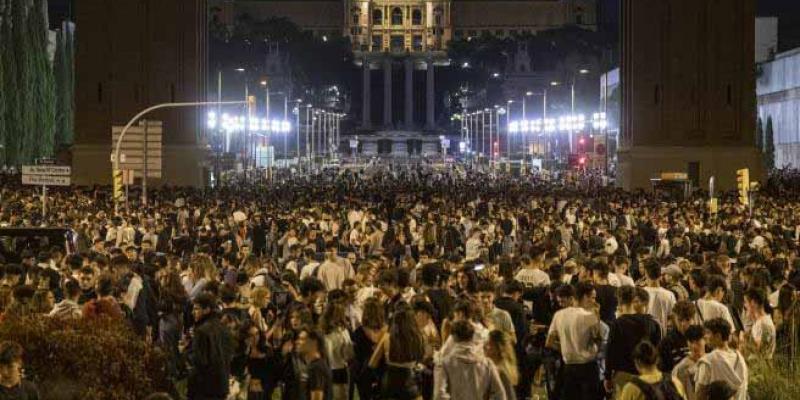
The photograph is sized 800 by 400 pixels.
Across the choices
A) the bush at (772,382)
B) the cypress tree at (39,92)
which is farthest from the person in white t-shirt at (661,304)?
the cypress tree at (39,92)

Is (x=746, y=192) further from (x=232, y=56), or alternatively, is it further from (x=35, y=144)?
(x=232, y=56)

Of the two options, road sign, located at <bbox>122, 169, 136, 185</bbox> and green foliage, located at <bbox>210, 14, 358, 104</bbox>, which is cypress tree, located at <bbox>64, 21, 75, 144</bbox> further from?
road sign, located at <bbox>122, 169, 136, 185</bbox>

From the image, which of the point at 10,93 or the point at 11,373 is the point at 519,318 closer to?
the point at 11,373

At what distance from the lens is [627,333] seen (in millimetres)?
14859

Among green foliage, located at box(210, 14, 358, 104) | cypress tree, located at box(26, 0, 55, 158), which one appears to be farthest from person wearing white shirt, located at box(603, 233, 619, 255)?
green foliage, located at box(210, 14, 358, 104)

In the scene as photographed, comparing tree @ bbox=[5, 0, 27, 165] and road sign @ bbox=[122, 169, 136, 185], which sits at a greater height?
tree @ bbox=[5, 0, 27, 165]

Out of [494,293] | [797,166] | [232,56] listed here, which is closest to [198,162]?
[797,166]

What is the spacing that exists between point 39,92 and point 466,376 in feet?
214

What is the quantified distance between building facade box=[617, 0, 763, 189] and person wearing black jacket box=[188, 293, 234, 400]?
2118 inches

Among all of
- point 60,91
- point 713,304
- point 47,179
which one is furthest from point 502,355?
point 60,91

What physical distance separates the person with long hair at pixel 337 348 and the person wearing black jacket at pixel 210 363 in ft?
2.89

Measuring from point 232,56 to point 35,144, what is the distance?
2723 inches

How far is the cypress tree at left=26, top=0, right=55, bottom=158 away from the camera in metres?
74.1

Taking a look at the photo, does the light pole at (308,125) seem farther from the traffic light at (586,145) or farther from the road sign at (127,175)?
the road sign at (127,175)
